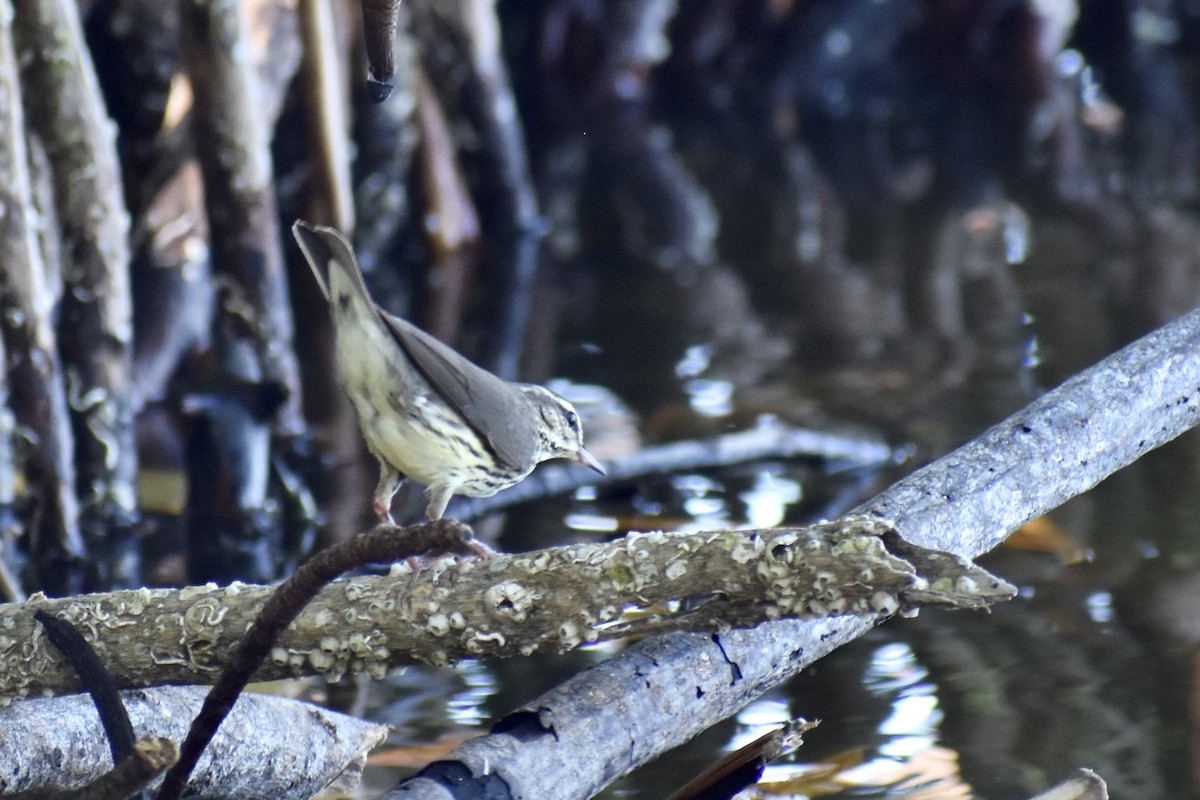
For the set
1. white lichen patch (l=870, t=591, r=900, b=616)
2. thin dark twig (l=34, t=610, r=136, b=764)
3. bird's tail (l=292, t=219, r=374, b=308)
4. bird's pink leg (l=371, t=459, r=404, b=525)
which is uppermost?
bird's tail (l=292, t=219, r=374, b=308)

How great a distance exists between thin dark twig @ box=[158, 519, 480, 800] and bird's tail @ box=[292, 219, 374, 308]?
0.84 meters

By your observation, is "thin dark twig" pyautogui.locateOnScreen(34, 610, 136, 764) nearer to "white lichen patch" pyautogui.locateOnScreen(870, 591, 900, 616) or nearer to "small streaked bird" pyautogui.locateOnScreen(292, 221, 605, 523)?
"small streaked bird" pyautogui.locateOnScreen(292, 221, 605, 523)

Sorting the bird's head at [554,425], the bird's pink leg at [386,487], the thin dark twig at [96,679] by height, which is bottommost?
the thin dark twig at [96,679]

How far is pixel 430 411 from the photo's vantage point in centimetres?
272

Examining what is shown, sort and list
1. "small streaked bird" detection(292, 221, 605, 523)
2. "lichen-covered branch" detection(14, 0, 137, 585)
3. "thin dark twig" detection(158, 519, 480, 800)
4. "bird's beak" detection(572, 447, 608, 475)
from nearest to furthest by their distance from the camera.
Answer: "thin dark twig" detection(158, 519, 480, 800)
"small streaked bird" detection(292, 221, 605, 523)
"bird's beak" detection(572, 447, 608, 475)
"lichen-covered branch" detection(14, 0, 137, 585)

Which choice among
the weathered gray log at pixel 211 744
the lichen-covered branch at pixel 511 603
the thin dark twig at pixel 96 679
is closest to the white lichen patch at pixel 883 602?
the lichen-covered branch at pixel 511 603

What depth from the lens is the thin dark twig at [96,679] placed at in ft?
6.21

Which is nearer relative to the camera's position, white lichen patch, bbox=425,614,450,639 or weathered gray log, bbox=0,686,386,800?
white lichen patch, bbox=425,614,450,639

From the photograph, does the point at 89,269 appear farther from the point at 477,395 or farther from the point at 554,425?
the point at 477,395

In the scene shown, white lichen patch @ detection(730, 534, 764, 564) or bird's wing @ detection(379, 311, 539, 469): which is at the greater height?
bird's wing @ detection(379, 311, 539, 469)

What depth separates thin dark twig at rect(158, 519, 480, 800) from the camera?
1626 mm

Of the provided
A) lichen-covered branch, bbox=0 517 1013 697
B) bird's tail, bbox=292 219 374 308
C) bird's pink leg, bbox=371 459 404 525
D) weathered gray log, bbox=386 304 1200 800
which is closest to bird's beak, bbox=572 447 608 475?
bird's pink leg, bbox=371 459 404 525

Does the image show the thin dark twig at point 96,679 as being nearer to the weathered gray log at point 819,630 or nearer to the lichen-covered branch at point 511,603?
the lichen-covered branch at point 511,603

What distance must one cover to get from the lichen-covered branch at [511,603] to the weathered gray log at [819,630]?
7.6 inches
